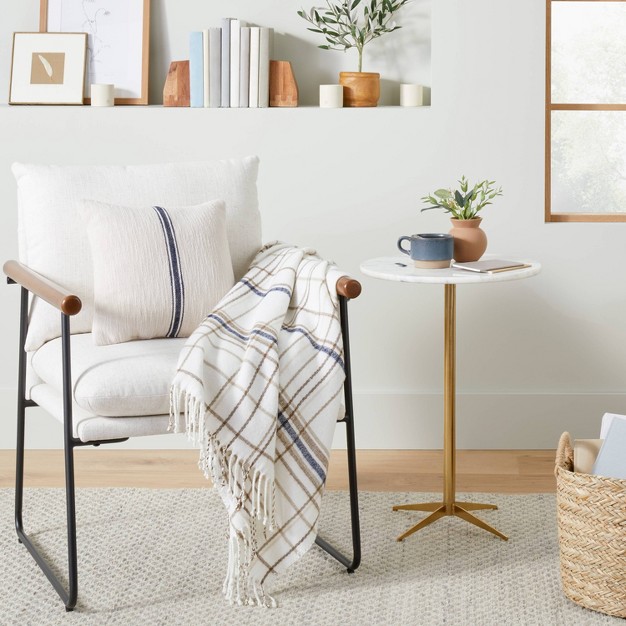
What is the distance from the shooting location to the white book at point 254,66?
116 inches

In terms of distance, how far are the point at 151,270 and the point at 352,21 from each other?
119 centimetres

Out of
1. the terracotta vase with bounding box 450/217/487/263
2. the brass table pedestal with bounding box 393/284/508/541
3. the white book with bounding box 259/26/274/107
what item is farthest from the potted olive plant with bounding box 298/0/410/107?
the brass table pedestal with bounding box 393/284/508/541

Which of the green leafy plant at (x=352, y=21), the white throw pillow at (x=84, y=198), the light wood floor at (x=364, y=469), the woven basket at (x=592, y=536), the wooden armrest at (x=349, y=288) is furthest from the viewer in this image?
the green leafy plant at (x=352, y=21)

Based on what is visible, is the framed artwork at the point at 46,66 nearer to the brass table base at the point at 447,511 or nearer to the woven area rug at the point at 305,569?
the woven area rug at the point at 305,569

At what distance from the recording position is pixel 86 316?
7.62ft

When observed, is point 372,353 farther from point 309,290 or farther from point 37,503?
point 37,503

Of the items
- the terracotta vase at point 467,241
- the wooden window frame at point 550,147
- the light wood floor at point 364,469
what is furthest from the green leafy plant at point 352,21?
the light wood floor at point 364,469

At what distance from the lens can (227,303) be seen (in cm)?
222

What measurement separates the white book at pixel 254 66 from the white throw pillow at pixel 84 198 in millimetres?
483

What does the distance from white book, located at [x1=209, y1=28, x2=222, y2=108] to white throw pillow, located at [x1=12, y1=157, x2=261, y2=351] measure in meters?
0.51

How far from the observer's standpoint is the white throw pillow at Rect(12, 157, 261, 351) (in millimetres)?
2318

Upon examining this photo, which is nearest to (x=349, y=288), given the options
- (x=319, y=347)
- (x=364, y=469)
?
(x=319, y=347)

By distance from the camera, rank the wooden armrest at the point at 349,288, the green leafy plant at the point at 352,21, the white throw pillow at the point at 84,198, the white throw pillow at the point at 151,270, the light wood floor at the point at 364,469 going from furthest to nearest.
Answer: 1. the green leafy plant at the point at 352,21
2. the light wood floor at the point at 364,469
3. the white throw pillow at the point at 84,198
4. the white throw pillow at the point at 151,270
5. the wooden armrest at the point at 349,288

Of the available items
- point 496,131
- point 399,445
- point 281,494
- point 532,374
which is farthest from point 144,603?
point 496,131
